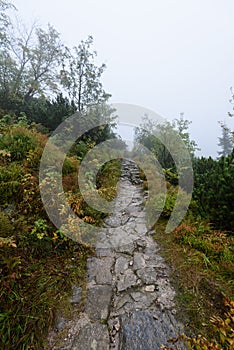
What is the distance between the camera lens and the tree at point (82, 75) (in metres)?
8.52

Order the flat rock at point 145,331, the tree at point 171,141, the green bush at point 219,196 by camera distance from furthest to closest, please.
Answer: the tree at point 171,141 < the green bush at point 219,196 < the flat rock at point 145,331

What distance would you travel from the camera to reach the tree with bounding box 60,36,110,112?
8.52m

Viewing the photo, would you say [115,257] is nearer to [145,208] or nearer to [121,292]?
[121,292]

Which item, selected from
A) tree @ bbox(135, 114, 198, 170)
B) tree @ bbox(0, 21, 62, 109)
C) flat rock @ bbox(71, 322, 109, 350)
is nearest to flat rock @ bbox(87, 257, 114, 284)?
flat rock @ bbox(71, 322, 109, 350)

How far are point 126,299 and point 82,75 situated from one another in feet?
31.8

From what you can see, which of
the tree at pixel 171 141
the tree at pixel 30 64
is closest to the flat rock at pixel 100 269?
the tree at pixel 171 141

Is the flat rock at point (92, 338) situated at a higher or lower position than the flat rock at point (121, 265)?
lower

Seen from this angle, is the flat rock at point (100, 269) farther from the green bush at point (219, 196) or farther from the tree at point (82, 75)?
the tree at point (82, 75)

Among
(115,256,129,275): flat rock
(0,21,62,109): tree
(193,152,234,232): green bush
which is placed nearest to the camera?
(115,256,129,275): flat rock

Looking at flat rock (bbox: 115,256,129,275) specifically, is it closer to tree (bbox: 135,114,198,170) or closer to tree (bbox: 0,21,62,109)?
tree (bbox: 135,114,198,170)

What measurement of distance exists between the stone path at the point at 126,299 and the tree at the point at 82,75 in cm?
783

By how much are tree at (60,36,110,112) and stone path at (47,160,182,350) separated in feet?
25.7

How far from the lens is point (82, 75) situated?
28.3 feet

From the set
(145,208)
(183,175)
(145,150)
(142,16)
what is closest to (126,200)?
(145,208)
